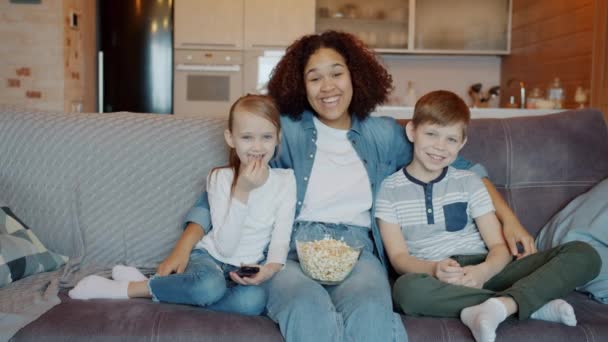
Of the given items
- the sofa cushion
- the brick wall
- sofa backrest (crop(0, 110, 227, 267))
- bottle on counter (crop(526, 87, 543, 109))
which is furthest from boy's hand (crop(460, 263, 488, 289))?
the brick wall

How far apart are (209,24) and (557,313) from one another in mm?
4060

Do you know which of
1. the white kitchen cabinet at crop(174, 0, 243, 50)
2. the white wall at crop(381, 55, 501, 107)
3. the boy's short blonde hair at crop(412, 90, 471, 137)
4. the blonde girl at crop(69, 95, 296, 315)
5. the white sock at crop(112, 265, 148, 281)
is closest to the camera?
the blonde girl at crop(69, 95, 296, 315)

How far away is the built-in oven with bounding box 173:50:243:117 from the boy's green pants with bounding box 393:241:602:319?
3.65 meters

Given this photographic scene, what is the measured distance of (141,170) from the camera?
6.70ft

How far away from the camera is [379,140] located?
6.72 feet

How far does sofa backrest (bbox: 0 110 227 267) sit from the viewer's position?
2006 millimetres

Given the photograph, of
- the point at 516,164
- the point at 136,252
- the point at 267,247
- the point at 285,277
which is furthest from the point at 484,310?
the point at 136,252

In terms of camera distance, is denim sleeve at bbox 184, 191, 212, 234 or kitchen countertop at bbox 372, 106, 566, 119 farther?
kitchen countertop at bbox 372, 106, 566, 119

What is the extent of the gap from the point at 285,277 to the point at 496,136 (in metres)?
0.93

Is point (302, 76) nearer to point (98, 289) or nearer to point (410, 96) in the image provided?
point (98, 289)

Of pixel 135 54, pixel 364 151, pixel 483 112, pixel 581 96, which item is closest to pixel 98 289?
pixel 364 151

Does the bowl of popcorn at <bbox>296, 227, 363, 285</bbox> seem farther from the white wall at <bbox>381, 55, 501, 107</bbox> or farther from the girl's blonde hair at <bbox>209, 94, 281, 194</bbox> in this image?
the white wall at <bbox>381, 55, 501, 107</bbox>

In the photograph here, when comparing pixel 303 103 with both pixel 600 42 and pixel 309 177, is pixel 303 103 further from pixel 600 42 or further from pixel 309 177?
pixel 600 42

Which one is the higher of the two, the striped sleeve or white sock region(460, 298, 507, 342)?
the striped sleeve
